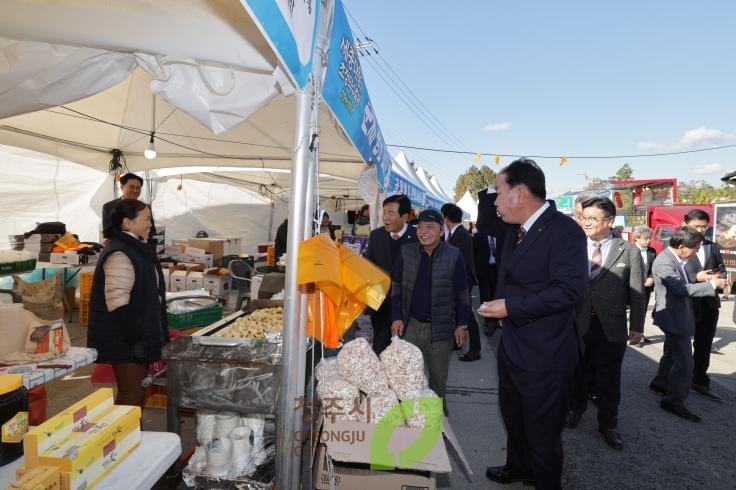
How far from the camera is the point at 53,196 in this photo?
9.12 metres

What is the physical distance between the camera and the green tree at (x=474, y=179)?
162 ft

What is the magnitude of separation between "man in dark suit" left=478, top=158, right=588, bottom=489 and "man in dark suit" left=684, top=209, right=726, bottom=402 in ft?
9.88

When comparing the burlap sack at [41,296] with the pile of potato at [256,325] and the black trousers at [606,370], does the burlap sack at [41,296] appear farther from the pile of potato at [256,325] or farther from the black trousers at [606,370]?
the black trousers at [606,370]

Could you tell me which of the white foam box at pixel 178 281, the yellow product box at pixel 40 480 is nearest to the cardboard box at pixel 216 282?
the white foam box at pixel 178 281

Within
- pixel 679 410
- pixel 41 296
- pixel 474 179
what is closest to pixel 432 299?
pixel 679 410

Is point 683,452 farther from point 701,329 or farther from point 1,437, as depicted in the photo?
point 1,437

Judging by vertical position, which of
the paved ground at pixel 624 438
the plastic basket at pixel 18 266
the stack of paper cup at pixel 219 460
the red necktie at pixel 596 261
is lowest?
the paved ground at pixel 624 438

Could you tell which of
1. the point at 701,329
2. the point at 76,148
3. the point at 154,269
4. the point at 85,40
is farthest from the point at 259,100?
the point at 76,148

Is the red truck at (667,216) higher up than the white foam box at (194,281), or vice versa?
the red truck at (667,216)

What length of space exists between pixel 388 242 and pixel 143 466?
3.32 meters

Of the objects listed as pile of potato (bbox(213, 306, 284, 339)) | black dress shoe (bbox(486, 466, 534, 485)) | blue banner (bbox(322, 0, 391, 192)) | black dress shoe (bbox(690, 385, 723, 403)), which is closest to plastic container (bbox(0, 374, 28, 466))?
pile of potato (bbox(213, 306, 284, 339))

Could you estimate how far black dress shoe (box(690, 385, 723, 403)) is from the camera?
176 inches

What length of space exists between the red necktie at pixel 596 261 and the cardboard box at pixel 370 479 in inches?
98.2

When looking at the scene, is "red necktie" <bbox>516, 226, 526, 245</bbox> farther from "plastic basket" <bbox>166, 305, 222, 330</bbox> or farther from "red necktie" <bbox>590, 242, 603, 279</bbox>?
"plastic basket" <bbox>166, 305, 222, 330</bbox>
